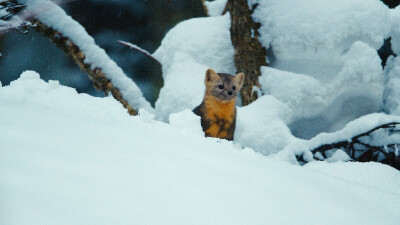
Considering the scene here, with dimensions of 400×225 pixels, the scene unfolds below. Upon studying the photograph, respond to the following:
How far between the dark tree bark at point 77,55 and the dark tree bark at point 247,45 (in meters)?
1.25

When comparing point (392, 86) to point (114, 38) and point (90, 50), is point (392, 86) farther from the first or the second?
point (114, 38)

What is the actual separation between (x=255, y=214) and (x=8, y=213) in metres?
0.48

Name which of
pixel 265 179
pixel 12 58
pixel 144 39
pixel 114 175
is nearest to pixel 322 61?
pixel 265 179

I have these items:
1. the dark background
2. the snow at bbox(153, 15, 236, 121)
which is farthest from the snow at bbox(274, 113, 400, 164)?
the dark background

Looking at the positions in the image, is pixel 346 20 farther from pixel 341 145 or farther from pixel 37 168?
pixel 37 168

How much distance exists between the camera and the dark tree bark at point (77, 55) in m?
3.44

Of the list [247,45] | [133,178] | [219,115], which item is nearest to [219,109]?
[219,115]

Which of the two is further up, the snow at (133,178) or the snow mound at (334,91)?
the snow at (133,178)

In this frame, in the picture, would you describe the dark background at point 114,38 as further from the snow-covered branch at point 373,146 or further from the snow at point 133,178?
the snow at point 133,178

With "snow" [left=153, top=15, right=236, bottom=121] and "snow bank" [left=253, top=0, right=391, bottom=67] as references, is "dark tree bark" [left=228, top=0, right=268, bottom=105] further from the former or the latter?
"snow" [left=153, top=15, right=236, bottom=121]

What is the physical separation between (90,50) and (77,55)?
138 mm

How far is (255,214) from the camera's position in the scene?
0.79m

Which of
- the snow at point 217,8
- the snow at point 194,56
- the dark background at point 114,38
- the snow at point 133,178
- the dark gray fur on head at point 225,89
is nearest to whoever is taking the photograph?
the snow at point 133,178

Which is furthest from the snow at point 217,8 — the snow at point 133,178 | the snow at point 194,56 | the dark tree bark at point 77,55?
the snow at point 133,178
